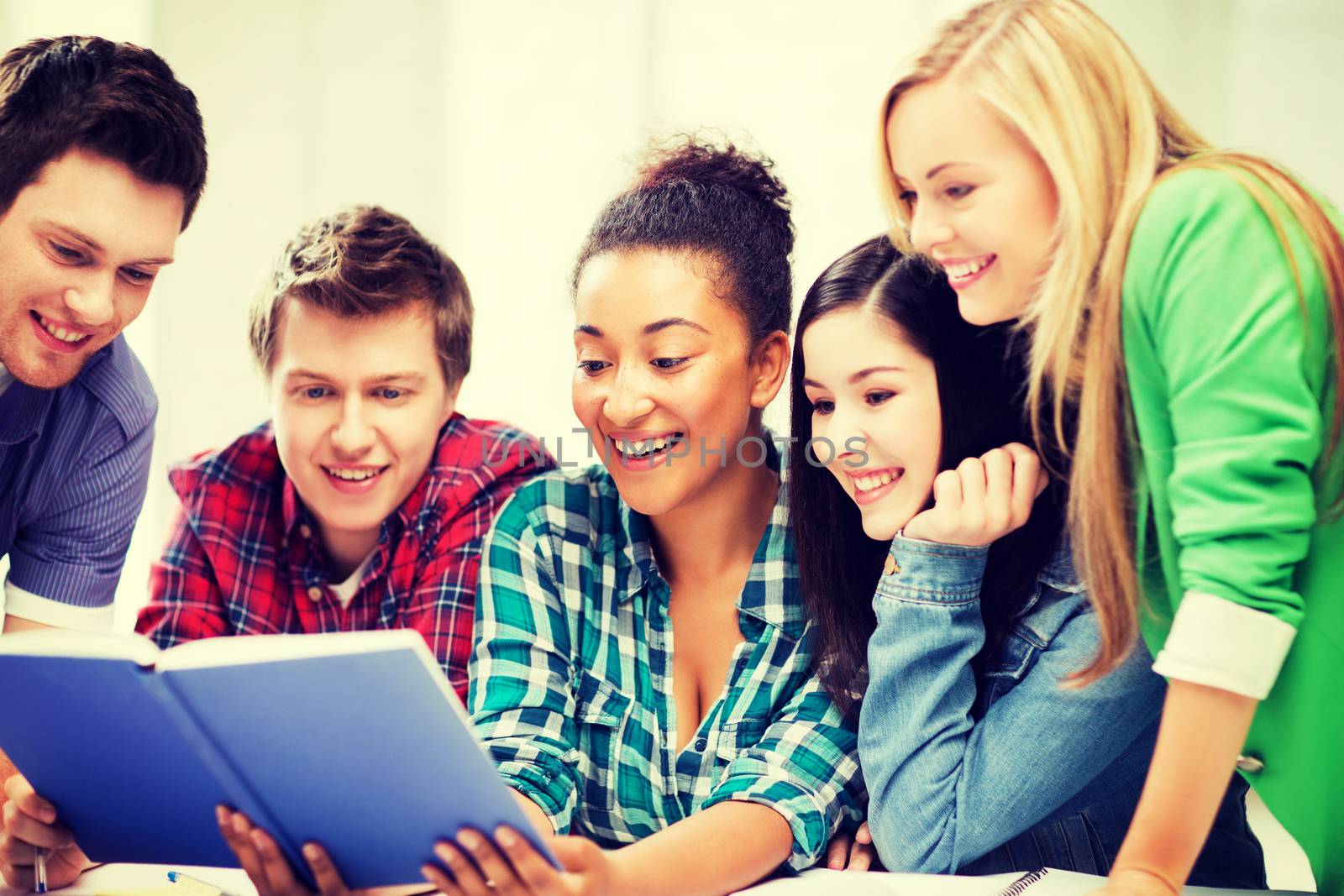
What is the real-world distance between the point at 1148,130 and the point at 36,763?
1.16 metres

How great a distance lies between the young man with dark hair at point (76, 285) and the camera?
142cm

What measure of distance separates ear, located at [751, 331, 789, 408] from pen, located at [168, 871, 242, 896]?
77cm

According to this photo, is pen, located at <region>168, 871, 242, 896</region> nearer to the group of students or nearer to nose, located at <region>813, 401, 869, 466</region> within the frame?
the group of students

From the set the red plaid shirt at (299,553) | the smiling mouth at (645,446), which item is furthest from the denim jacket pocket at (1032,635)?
the red plaid shirt at (299,553)

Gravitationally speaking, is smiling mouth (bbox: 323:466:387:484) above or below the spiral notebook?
above

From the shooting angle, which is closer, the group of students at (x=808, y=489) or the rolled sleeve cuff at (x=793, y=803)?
the group of students at (x=808, y=489)

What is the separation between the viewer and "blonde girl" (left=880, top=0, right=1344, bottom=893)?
3.13 ft

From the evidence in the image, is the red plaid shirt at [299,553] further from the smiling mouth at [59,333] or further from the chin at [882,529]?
the chin at [882,529]

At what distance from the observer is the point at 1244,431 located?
3.11ft

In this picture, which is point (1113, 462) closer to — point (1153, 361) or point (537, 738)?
point (1153, 361)

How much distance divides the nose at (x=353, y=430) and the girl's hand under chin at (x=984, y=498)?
75 cm

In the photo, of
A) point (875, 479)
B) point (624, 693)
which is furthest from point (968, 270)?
point (624, 693)

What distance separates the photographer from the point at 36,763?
3.82ft

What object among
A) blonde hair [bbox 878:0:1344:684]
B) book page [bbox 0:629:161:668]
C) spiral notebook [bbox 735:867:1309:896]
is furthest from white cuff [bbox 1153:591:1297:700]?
book page [bbox 0:629:161:668]
